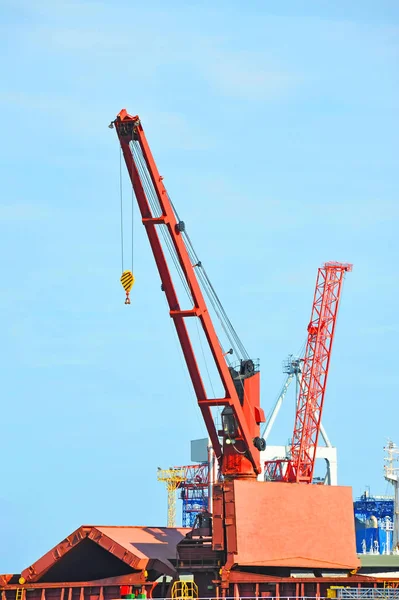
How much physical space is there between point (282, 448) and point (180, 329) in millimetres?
71035

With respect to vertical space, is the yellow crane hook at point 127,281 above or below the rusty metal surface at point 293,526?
above

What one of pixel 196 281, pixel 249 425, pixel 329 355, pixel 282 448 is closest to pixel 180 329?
pixel 196 281

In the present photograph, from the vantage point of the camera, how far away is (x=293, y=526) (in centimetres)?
5734

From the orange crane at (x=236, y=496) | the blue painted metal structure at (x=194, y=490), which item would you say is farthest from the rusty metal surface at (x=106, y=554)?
the blue painted metal structure at (x=194, y=490)

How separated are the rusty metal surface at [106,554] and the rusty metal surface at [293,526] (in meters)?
4.72

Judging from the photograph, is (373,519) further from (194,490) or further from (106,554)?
(106,554)

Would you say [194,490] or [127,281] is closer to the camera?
[127,281]

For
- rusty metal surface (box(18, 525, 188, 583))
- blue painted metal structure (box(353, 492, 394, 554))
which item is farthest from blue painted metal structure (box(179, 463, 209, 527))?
rusty metal surface (box(18, 525, 188, 583))

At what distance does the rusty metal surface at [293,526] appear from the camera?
2186 inches

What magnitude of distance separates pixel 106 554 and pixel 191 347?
1324 centimetres

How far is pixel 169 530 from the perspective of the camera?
2514 inches

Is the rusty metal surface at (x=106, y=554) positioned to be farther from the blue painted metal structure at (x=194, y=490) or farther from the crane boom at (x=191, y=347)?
the blue painted metal structure at (x=194, y=490)

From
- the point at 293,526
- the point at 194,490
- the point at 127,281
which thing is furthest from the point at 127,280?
the point at 194,490

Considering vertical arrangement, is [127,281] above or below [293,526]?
above
